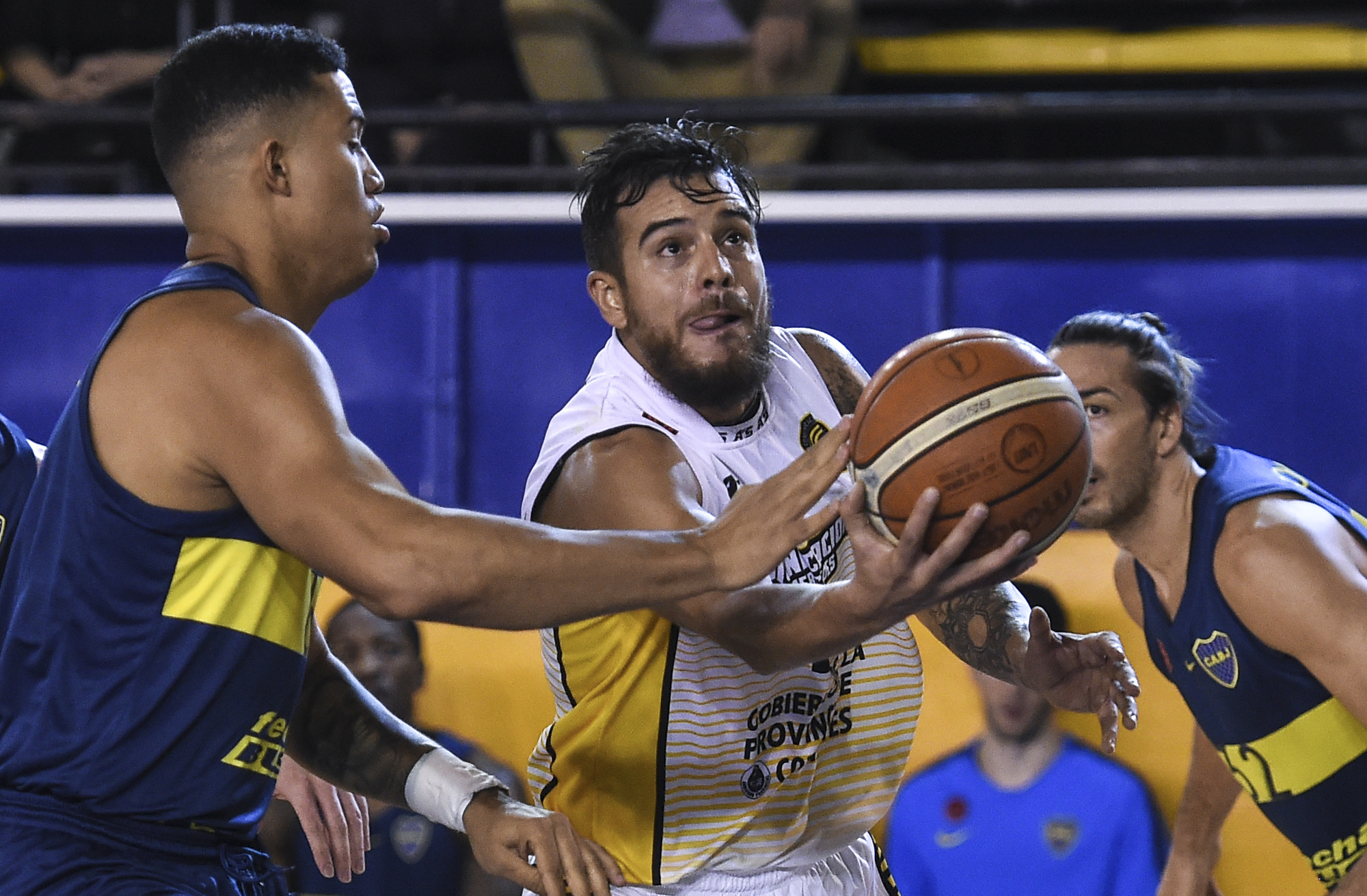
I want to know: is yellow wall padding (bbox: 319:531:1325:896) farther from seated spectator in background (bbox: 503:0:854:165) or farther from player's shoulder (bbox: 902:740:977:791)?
seated spectator in background (bbox: 503:0:854:165)

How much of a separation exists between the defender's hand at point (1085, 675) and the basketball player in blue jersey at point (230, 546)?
1.02 meters

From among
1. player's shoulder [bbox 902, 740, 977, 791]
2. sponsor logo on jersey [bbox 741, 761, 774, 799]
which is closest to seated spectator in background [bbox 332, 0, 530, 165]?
player's shoulder [bbox 902, 740, 977, 791]

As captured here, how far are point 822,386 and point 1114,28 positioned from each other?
3.98 m

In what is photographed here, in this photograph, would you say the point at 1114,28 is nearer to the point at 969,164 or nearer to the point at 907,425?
the point at 969,164

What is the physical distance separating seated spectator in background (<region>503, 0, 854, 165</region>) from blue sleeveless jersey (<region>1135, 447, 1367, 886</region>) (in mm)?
3127

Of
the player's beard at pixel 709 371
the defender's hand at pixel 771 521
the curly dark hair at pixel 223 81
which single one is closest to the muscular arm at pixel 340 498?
the defender's hand at pixel 771 521

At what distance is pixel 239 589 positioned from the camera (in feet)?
7.50

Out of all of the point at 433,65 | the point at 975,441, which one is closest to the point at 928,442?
the point at 975,441

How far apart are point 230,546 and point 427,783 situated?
0.65 m

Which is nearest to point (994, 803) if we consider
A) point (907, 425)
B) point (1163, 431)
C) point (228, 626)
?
point (1163, 431)

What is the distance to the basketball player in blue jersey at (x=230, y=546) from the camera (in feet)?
6.84

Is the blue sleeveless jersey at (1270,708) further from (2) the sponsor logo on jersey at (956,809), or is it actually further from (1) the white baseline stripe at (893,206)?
(1) the white baseline stripe at (893,206)

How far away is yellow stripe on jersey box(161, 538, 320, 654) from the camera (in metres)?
2.24

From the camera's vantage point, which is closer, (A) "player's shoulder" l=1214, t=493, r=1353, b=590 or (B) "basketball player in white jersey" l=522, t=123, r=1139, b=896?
(B) "basketball player in white jersey" l=522, t=123, r=1139, b=896
